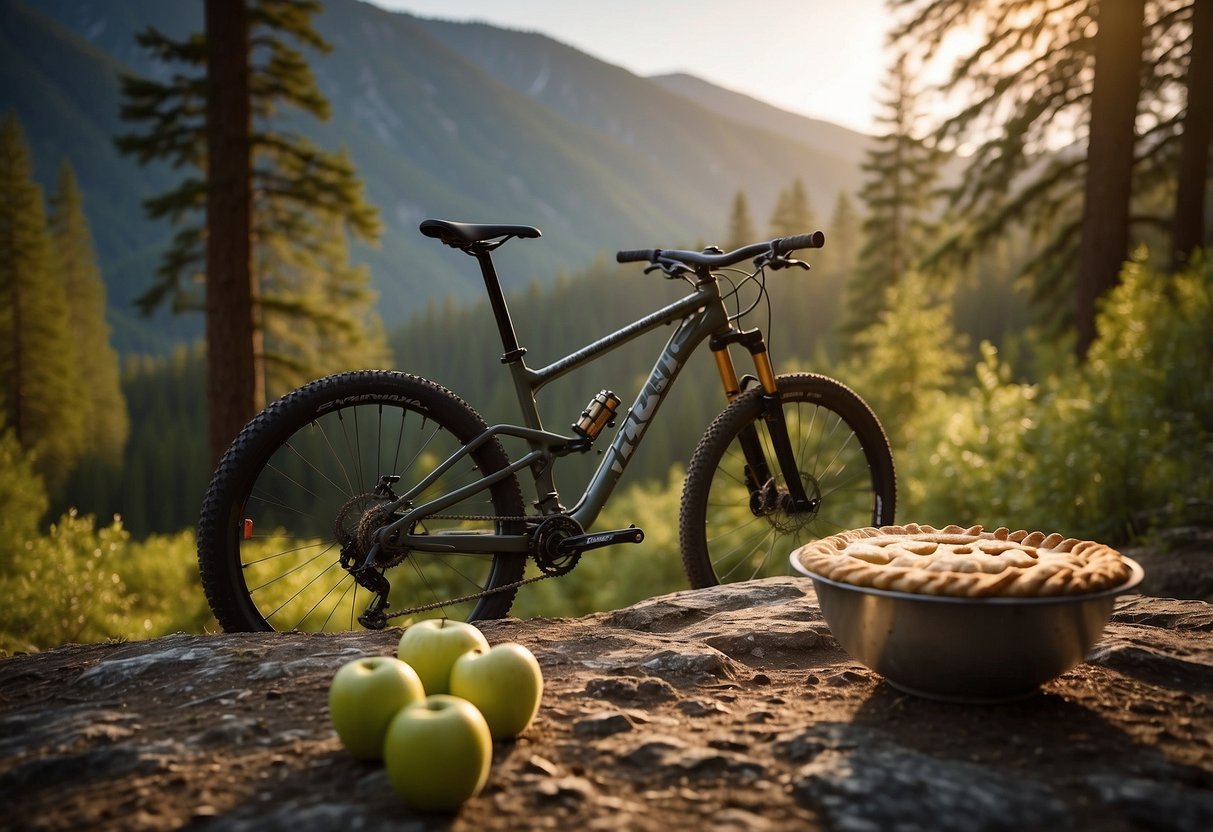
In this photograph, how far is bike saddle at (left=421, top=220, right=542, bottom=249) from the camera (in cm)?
331

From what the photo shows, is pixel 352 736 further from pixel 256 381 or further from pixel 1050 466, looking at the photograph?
pixel 256 381

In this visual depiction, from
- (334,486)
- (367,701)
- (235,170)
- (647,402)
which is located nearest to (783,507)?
(647,402)

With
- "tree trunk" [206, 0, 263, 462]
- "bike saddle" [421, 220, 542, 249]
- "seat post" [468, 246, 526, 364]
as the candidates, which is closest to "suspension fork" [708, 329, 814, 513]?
"seat post" [468, 246, 526, 364]

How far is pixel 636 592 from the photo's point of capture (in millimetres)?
23625

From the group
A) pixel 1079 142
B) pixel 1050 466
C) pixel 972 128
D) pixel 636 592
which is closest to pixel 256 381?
pixel 1050 466

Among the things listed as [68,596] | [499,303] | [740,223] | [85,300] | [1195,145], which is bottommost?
[68,596]

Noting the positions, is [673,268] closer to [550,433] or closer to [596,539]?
[550,433]

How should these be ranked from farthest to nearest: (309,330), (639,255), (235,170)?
(309,330), (235,170), (639,255)

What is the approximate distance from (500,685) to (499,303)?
198 cm

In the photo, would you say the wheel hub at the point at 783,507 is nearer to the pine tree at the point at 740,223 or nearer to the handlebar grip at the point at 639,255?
the handlebar grip at the point at 639,255

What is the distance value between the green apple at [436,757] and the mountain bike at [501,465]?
85 cm

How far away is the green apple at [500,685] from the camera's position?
199 centimetres

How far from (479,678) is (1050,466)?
22.1 ft

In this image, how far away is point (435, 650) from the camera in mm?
2148
